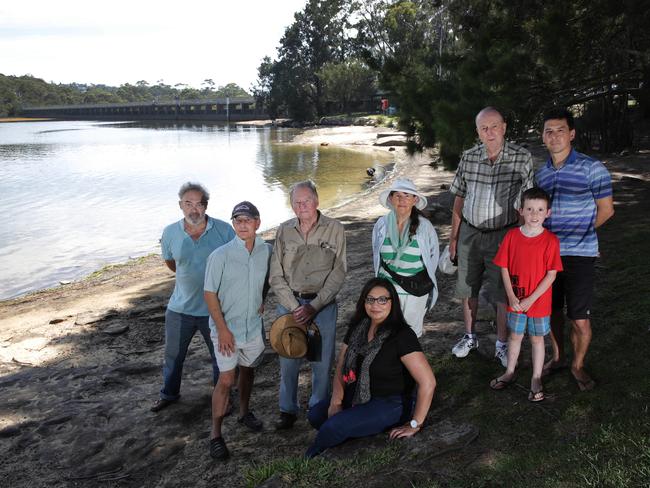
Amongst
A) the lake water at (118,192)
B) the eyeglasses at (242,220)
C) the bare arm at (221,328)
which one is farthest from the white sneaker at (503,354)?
the lake water at (118,192)

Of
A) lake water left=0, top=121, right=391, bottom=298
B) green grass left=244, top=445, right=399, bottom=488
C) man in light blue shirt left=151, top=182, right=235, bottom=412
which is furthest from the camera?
lake water left=0, top=121, right=391, bottom=298

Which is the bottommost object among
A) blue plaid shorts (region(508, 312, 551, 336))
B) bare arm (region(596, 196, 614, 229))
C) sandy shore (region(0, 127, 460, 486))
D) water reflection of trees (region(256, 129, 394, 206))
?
water reflection of trees (region(256, 129, 394, 206))

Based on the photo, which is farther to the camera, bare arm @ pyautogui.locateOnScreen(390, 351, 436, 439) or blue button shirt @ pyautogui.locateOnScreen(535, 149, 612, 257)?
blue button shirt @ pyautogui.locateOnScreen(535, 149, 612, 257)

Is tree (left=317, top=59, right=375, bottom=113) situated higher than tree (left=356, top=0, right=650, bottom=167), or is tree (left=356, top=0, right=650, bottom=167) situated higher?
tree (left=317, top=59, right=375, bottom=113)

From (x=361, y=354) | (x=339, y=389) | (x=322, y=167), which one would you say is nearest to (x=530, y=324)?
(x=361, y=354)

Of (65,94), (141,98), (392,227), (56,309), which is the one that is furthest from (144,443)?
(141,98)

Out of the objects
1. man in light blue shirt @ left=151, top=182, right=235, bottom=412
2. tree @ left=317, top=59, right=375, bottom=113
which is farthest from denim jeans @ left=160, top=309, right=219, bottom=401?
tree @ left=317, top=59, right=375, bottom=113

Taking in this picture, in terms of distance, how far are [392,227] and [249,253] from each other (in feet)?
2.83

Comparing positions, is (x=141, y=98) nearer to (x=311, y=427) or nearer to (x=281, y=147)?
(x=281, y=147)

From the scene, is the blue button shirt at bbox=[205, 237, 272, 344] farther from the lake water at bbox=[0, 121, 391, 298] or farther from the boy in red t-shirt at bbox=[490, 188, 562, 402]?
the lake water at bbox=[0, 121, 391, 298]

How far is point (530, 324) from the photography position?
310 centimetres

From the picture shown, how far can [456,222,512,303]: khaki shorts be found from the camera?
351cm

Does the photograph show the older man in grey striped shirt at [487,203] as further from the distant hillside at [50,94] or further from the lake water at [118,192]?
the distant hillside at [50,94]

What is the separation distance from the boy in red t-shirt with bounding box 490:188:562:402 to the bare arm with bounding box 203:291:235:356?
1599 mm
